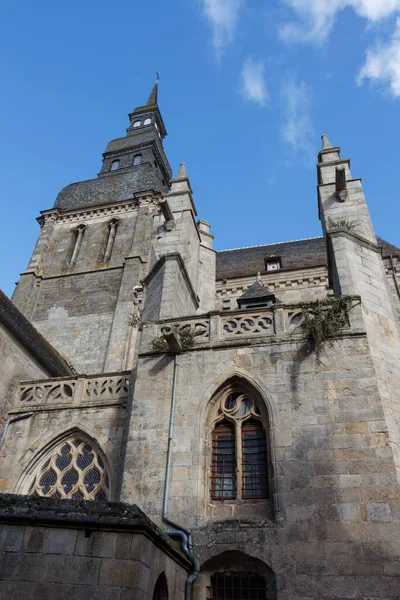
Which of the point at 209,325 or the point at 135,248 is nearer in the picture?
the point at 209,325

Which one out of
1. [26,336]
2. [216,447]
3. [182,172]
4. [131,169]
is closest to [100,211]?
[131,169]

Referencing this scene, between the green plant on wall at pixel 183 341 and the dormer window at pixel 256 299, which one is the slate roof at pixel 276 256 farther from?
the green plant on wall at pixel 183 341

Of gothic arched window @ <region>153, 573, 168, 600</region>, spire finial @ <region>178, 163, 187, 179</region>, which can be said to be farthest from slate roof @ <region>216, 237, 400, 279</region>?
gothic arched window @ <region>153, 573, 168, 600</region>

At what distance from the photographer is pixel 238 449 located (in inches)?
278

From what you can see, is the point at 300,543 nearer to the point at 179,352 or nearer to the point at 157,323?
the point at 179,352

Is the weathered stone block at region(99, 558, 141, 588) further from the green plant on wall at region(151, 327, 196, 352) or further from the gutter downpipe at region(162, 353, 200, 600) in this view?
the green plant on wall at region(151, 327, 196, 352)

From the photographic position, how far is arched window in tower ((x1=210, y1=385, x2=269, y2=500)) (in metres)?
6.79

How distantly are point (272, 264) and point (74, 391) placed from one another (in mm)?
11940

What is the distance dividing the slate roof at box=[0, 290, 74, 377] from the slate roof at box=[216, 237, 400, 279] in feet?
29.7

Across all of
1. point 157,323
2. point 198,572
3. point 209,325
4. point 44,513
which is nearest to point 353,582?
point 198,572

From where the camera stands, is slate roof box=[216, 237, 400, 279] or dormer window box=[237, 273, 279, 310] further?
slate roof box=[216, 237, 400, 279]

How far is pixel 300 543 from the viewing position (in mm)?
5875

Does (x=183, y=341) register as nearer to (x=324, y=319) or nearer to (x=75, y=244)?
(x=324, y=319)

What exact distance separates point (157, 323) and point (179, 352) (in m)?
0.93
